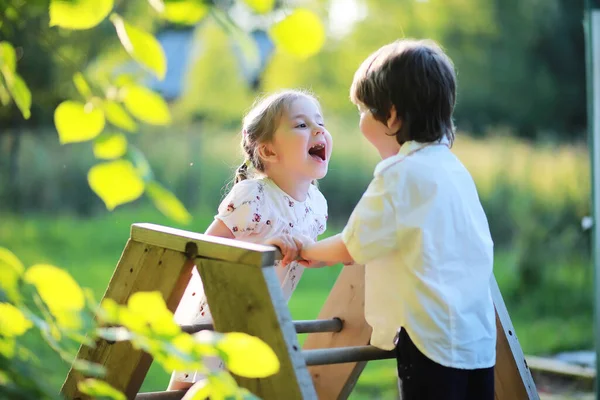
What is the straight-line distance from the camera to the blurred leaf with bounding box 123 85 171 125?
821 mm

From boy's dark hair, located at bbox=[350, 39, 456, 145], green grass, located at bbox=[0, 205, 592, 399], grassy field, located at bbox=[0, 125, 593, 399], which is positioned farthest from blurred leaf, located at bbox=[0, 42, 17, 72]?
grassy field, located at bbox=[0, 125, 593, 399]

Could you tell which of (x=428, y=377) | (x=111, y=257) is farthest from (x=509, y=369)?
(x=111, y=257)

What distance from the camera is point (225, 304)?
1.62 m

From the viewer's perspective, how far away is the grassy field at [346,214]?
6.85 m

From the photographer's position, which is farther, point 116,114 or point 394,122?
point 394,122

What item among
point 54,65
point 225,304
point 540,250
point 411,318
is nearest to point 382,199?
point 411,318

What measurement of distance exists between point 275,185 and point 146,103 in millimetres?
1391

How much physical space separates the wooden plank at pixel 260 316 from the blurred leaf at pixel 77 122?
72cm

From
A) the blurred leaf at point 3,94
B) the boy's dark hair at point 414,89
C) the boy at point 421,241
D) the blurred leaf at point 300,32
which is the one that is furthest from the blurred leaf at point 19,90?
the boy's dark hair at point 414,89

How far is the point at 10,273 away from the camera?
92 cm

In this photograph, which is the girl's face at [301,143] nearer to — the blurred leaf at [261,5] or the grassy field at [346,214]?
the blurred leaf at [261,5]

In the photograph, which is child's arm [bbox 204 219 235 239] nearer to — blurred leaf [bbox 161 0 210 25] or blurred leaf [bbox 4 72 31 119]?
blurred leaf [bbox 4 72 31 119]

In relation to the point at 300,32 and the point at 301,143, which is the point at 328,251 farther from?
the point at 300,32

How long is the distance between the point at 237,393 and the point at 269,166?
1428mm
